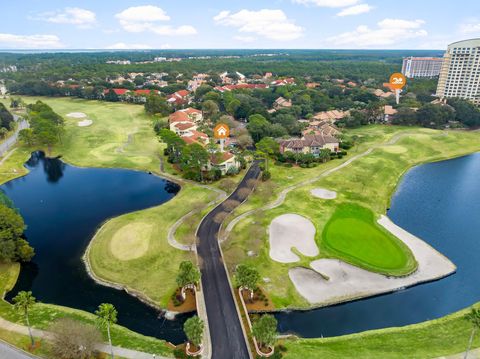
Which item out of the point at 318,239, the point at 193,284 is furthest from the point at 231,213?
the point at 193,284

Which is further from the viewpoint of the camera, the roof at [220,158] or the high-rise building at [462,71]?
the high-rise building at [462,71]

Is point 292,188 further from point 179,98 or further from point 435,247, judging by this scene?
point 179,98

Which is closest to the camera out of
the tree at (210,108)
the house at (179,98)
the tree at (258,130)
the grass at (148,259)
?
the grass at (148,259)

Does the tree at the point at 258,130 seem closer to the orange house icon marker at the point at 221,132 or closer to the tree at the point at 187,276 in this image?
the orange house icon marker at the point at 221,132

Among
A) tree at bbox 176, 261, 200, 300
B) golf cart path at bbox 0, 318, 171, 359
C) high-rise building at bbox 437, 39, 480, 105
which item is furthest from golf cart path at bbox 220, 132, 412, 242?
high-rise building at bbox 437, 39, 480, 105

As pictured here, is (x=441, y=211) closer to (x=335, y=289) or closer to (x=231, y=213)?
(x=335, y=289)

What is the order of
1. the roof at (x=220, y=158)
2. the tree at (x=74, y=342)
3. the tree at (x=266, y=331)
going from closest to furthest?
1. the tree at (x=74, y=342)
2. the tree at (x=266, y=331)
3. the roof at (x=220, y=158)

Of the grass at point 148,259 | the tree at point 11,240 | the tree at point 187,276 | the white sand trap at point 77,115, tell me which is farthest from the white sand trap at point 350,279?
the white sand trap at point 77,115

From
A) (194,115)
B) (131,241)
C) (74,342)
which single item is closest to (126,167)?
(131,241)
